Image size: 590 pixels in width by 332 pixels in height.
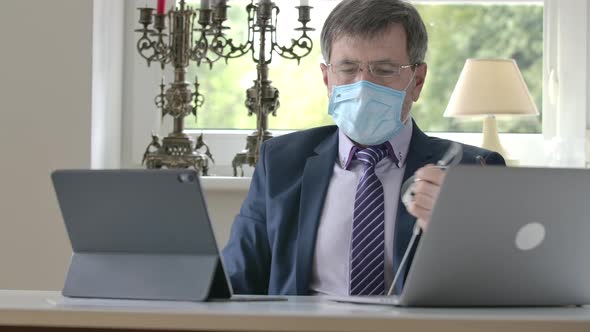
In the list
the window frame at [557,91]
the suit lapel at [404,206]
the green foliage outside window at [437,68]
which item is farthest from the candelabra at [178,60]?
the suit lapel at [404,206]

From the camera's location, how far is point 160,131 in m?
3.27

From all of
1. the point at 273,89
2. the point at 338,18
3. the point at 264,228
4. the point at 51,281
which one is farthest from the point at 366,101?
the point at 51,281

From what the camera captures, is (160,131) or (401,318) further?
(160,131)

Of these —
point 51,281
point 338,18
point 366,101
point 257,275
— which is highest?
point 338,18

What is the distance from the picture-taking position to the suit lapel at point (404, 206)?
6.36ft

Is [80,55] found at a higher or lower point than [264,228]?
higher

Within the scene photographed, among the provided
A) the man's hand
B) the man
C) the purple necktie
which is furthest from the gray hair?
the man's hand

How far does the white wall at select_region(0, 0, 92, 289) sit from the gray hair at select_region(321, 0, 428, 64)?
3.57ft

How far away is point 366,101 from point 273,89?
1.03 metres

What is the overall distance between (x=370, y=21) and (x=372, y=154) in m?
0.26

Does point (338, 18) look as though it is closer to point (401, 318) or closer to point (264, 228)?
point (264, 228)

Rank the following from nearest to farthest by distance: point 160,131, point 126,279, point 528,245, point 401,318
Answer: point 401,318, point 528,245, point 126,279, point 160,131

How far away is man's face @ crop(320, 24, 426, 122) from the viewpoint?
6.74 feet

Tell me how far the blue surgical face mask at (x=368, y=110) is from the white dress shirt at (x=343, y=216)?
37mm
